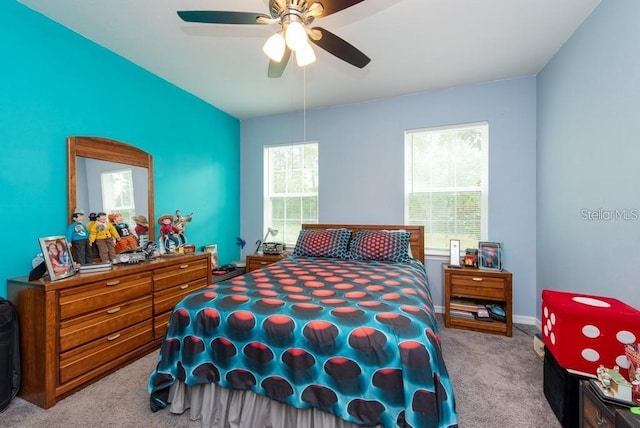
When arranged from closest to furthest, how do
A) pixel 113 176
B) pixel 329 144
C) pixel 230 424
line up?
pixel 230 424 → pixel 113 176 → pixel 329 144

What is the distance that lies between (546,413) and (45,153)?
12.3ft

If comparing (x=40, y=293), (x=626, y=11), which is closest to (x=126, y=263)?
(x=40, y=293)

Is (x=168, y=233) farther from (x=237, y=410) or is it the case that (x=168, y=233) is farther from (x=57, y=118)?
(x=237, y=410)

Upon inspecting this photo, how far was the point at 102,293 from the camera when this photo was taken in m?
1.95

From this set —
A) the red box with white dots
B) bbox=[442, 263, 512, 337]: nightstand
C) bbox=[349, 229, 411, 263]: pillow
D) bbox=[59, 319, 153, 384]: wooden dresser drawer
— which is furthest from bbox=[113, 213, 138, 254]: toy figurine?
the red box with white dots

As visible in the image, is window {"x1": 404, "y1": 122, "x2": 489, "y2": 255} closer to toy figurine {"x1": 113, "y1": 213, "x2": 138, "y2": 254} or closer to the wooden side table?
the wooden side table

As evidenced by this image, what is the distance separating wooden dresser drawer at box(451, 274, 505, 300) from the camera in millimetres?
2674

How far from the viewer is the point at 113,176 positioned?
2477mm

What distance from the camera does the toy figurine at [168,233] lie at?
287cm

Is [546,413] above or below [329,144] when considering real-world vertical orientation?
below

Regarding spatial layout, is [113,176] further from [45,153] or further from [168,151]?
[168,151]

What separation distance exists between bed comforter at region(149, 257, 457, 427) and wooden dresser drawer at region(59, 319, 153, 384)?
0.66 meters

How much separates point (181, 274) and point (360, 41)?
265 cm

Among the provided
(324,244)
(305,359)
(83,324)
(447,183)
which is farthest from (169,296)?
(447,183)
